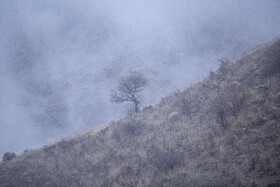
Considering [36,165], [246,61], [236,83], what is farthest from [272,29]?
[36,165]

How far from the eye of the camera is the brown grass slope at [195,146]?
16.8ft

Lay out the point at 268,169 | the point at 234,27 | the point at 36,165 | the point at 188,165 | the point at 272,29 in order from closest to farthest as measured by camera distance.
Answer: the point at 268,169, the point at 188,165, the point at 36,165, the point at 272,29, the point at 234,27

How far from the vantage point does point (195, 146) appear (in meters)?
7.00

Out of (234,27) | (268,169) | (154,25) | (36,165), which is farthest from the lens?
(154,25)

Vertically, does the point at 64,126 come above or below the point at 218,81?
above

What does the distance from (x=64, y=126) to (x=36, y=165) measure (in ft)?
115

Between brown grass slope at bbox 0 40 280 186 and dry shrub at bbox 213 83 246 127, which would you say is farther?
dry shrub at bbox 213 83 246 127

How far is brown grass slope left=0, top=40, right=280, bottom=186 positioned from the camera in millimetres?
5110

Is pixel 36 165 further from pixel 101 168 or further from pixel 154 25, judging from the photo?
pixel 154 25

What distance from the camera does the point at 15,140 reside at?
53.2 metres

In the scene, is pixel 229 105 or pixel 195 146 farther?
pixel 229 105

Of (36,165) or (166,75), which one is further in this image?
(166,75)

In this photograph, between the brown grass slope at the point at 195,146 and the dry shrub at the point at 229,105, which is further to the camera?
the dry shrub at the point at 229,105

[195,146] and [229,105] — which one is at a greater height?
[229,105]
